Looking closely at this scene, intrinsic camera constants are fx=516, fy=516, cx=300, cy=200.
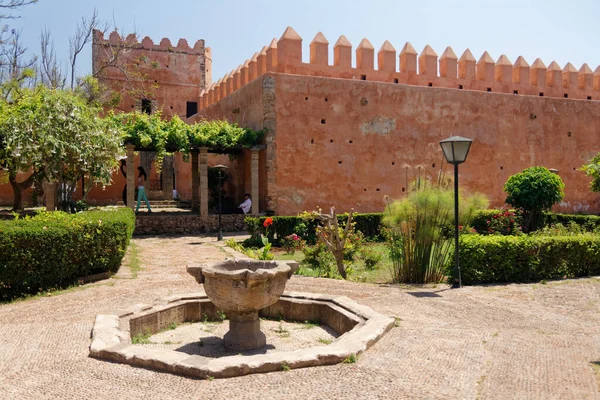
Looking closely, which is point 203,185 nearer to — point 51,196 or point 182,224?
point 182,224

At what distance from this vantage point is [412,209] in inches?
332

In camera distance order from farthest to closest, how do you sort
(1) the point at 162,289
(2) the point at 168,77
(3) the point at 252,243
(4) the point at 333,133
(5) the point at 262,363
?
(2) the point at 168,77
(4) the point at 333,133
(3) the point at 252,243
(1) the point at 162,289
(5) the point at 262,363

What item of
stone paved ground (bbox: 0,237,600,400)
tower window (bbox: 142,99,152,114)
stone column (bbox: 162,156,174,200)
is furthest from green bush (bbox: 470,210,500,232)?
tower window (bbox: 142,99,152,114)

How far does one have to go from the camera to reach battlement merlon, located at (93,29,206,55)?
24.0 metres

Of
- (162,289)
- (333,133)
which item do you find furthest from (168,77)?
(162,289)

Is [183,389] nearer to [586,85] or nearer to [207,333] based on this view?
[207,333]

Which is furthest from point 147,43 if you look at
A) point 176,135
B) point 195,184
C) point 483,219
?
point 483,219

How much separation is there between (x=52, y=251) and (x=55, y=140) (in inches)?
198

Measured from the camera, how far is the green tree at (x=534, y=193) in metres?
13.2

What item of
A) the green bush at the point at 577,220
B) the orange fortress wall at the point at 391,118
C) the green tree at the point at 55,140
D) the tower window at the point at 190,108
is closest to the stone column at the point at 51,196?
the green tree at the point at 55,140

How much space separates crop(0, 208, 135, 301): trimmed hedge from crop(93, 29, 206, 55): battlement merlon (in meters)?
18.0

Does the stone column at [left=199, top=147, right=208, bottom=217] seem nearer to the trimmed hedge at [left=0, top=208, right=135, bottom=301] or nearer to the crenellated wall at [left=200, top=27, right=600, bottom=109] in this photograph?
the crenellated wall at [left=200, top=27, right=600, bottom=109]

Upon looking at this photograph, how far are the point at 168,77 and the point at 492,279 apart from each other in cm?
2105

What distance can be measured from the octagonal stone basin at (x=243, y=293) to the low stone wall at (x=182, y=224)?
1038 centimetres
